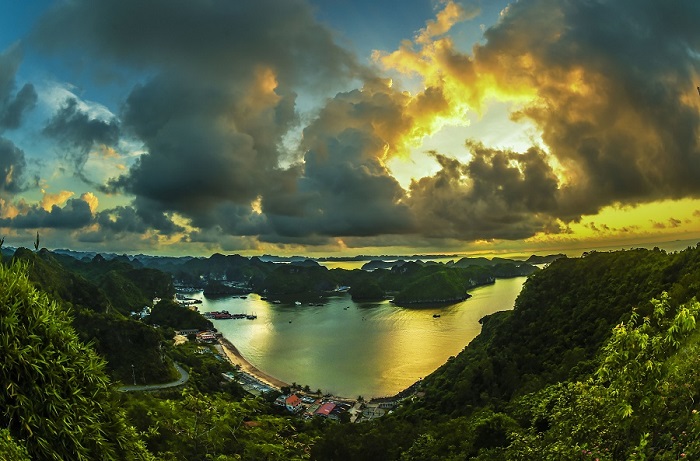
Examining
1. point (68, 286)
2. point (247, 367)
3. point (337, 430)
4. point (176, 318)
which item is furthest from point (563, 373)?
point (176, 318)

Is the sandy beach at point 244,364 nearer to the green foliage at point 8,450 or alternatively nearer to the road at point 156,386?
the road at point 156,386

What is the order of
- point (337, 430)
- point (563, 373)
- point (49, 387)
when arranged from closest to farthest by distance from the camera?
point (49, 387) < point (337, 430) < point (563, 373)

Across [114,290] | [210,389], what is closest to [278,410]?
[210,389]

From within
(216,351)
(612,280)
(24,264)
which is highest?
(24,264)

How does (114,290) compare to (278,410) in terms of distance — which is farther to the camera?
(114,290)

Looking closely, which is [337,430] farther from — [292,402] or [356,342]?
[356,342]

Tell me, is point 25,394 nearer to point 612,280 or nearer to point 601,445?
point 601,445

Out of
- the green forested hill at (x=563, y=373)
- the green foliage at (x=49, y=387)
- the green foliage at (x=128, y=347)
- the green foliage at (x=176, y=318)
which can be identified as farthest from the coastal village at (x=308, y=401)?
the green foliage at (x=49, y=387)

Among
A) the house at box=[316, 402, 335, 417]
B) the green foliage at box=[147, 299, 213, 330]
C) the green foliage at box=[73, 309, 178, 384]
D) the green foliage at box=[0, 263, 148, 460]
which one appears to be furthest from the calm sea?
the green foliage at box=[0, 263, 148, 460]
